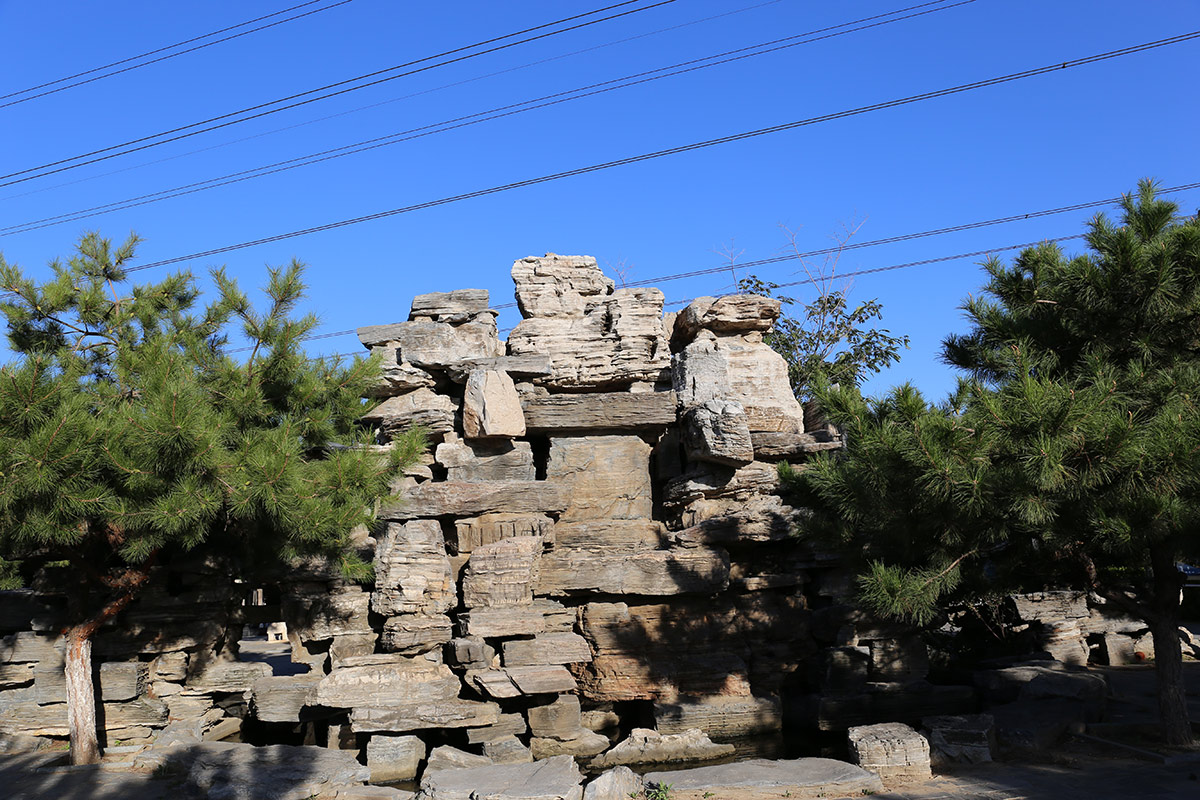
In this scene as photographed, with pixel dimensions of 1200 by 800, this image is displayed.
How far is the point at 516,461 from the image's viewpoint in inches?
420

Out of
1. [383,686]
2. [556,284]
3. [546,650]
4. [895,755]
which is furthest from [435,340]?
[895,755]

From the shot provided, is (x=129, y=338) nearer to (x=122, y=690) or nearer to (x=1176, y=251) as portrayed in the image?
(x=122, y=690)

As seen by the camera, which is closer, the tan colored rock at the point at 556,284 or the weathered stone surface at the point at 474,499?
the weathered stone surface at the point at 474,499

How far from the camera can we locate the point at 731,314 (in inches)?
454

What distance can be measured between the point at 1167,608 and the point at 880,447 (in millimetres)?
3021

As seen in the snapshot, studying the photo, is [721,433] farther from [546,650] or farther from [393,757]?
[393,757]

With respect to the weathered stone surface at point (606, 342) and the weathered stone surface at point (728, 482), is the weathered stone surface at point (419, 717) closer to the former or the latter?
the weathered stone surface at point (728, 482)

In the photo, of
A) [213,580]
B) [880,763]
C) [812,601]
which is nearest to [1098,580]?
[880,763]

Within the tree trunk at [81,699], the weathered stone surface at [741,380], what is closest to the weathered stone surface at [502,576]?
the weathered stone surface at [741,380]

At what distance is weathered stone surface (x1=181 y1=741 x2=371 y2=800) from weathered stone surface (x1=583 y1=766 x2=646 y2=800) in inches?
82.8

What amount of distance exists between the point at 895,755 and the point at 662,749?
2427 millimetres

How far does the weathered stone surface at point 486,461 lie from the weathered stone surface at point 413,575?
1.02 meters

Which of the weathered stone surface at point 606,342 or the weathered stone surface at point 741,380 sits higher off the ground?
the weathered stone surface at point 606,342

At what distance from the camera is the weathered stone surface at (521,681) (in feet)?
28.6
